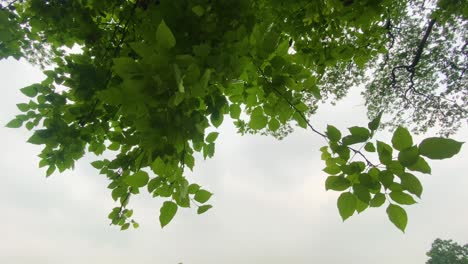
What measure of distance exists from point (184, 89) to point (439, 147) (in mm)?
942

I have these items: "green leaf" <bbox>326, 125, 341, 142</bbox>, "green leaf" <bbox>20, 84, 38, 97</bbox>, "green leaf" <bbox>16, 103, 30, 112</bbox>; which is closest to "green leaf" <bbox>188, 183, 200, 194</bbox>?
"green leaf" <bbox>326, 125, 341, 142</bbox>

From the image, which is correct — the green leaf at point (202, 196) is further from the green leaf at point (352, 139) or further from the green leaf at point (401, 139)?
the green leaf at point (401, 139)

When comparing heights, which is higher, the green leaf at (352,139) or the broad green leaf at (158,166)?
the broad green leaf at (158,166)

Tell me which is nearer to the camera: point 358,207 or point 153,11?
point 358,207

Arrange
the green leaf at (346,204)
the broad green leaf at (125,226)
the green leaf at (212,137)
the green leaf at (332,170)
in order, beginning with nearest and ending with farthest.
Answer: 1. the green leaf at (346,204)
2. the green leaf at (332,170)
3. the green leaf at (212,137)
4. the broad green leaf at (125,226)

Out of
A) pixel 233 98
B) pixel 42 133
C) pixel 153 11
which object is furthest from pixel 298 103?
pixel 42 133

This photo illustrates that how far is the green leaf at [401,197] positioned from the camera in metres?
1.16

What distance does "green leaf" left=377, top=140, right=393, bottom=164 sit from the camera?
1202 mm

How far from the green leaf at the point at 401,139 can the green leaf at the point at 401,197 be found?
20 centimetres

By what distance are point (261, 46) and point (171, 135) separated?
663mm

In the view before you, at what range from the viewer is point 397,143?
1115 millimetres

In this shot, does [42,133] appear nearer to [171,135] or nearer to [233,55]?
[171,135]

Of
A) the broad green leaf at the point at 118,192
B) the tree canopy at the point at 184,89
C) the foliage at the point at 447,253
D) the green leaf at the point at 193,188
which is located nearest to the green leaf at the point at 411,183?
the tree canopy at the point at 184,89

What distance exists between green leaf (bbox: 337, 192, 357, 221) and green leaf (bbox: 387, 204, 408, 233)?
139mm
